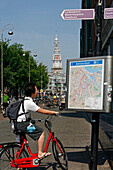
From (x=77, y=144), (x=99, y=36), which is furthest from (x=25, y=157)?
(x=77, y=144)

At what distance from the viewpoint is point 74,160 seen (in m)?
7.15

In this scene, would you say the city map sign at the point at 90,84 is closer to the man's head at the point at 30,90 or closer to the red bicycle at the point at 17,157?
the man's head at the point at 30,90

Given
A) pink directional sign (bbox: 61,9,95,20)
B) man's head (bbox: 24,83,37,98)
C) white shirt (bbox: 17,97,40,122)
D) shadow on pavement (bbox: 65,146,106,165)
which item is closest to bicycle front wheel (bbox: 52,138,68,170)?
white shirt (bbox: 17,97,40,122)

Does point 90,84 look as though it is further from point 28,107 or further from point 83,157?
point 83,157

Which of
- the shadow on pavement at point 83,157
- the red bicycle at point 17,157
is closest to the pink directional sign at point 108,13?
the red bicycle at point 17,157

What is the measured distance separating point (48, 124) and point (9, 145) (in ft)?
2.86

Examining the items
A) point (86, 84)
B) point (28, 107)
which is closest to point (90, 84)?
point (86, 84)

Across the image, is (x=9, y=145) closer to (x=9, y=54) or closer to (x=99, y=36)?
(x=99, y=36)

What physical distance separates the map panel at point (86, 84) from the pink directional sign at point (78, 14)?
0.94 meters

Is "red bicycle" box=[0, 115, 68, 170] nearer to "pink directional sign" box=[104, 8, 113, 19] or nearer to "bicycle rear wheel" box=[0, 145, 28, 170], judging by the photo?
"bicycle rear wheel" box=[0, 145, 28, 170]

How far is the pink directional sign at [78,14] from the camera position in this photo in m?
5.68

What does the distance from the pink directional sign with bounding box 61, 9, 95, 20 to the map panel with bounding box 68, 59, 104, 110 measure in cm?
94

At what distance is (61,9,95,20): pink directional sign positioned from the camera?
5676mm

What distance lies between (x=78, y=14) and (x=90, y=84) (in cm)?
139
